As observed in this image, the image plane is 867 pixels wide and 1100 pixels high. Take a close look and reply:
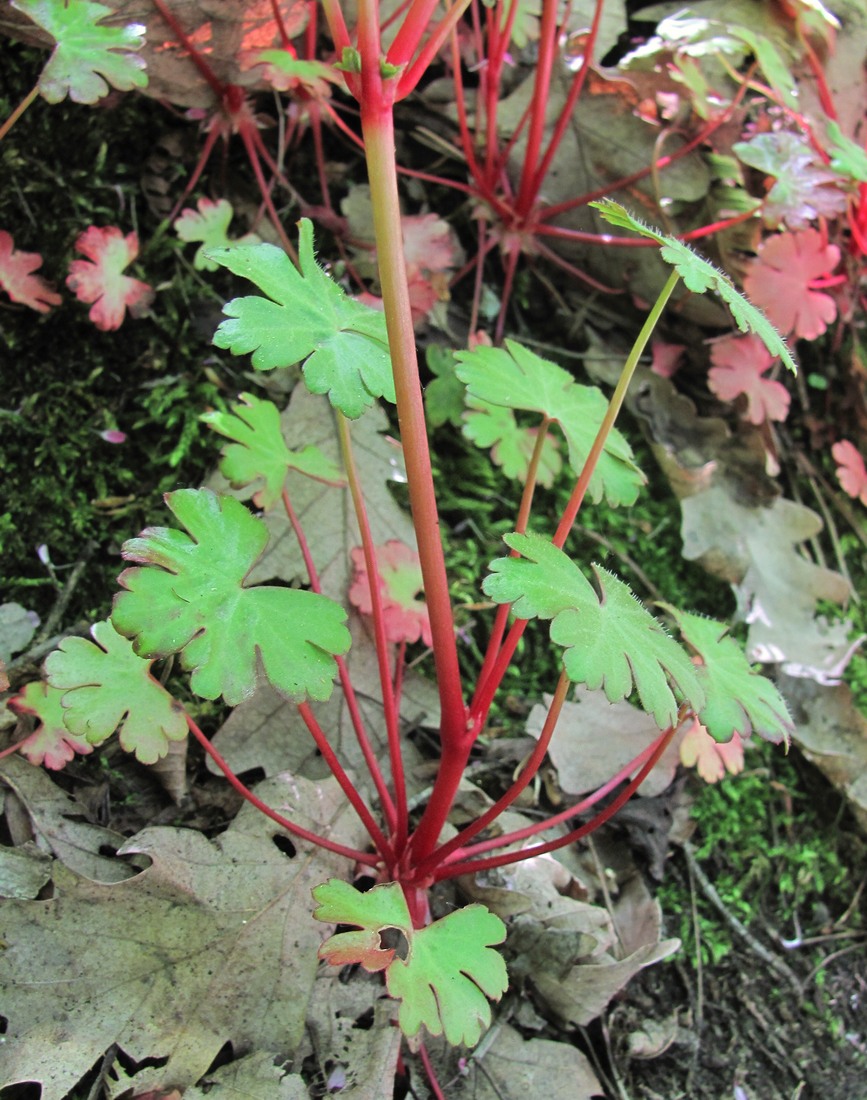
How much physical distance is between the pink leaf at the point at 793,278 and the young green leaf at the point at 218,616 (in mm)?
1456

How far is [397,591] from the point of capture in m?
1.64

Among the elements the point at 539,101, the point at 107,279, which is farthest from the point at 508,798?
the point at 539,101

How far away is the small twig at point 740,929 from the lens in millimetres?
1714

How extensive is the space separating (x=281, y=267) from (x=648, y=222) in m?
1.30

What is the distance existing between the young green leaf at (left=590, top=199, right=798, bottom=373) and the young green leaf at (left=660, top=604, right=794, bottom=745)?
412 millimetres

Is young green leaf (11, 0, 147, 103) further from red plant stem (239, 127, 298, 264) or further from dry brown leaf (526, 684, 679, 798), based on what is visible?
dry brown leaf (526, 684, 679, 798)

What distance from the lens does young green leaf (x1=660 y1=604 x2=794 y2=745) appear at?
1219 millimetres

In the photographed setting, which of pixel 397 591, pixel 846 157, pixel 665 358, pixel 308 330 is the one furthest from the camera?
pixel 665 358

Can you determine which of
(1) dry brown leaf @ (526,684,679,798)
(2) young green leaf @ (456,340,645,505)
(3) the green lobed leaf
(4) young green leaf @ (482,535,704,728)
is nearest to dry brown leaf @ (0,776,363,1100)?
(1) dry brown leaf @ (526,684,679,798)

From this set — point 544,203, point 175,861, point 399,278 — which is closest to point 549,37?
point 544,203

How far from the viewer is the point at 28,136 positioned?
1783 millimetres

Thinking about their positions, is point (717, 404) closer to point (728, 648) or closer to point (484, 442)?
point (484, 442)

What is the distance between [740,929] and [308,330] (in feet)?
4.55

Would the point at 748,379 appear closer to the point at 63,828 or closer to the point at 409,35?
the point at 409,35
